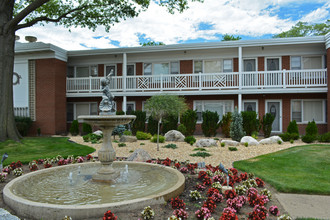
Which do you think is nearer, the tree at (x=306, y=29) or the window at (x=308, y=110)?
the window at (x=308, y=110)

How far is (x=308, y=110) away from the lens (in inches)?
656

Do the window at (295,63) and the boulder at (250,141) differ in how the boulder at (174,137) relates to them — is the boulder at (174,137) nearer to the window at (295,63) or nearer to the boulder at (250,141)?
the boulder at (250,141)

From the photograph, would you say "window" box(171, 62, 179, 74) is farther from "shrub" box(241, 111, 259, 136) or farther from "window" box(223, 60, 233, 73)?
"shrub" box(241, 111, 259, 136)

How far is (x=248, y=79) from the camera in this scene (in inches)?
636

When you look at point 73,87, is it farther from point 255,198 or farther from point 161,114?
point 255,198

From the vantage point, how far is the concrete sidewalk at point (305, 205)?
155 inches

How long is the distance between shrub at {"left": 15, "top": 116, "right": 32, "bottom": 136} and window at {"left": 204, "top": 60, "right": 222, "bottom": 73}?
44.2 ft

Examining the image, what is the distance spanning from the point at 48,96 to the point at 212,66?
1233 centimetres

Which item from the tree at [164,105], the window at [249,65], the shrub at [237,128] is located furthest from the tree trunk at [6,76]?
the window at [249,65]

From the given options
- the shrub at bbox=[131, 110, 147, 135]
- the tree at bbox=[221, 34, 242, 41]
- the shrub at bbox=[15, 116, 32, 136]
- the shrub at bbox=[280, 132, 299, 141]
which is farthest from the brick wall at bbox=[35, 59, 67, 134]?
the tree at bbox=[221, 34, 242, 41]

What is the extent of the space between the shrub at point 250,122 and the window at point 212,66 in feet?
16.6

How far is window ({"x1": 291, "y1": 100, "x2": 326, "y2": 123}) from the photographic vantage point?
1647 centimetres

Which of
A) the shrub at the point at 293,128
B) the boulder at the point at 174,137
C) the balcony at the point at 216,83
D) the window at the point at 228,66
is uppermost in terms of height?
the window at the point at 228,66

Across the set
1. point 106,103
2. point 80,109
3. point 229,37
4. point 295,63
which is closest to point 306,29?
point 229,37
